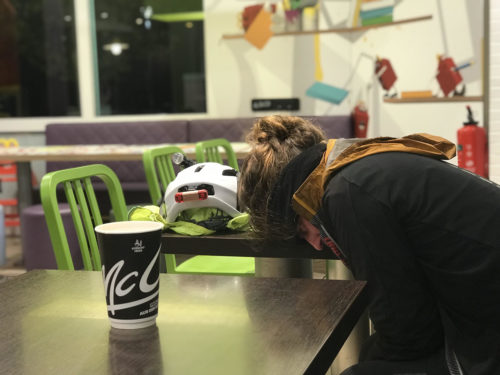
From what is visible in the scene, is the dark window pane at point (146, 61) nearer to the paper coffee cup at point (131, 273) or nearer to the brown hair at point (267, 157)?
the brown hair at point (267, 157)

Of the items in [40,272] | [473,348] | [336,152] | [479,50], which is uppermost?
[479,50]

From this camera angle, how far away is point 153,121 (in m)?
6.18

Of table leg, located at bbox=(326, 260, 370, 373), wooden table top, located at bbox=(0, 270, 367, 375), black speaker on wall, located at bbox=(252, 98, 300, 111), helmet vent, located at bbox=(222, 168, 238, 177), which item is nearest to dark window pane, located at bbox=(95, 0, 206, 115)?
black speaker on wall, located at bbox=(252, 98, 300, 111)

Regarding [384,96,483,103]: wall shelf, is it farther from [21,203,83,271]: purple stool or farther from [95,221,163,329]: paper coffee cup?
[95,221,163,329]: paper coffee cup

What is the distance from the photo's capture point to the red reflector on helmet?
76.0 inches

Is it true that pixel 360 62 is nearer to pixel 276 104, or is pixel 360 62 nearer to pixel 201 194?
pixel 276 104

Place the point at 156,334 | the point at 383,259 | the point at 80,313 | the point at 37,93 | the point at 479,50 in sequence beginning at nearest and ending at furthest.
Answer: the point at 156,334
the point at 80,313
the point at 383,259
the point at 479,50
the point at 37,93

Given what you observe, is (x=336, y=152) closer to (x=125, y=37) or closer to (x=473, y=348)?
(x=473, y=348)

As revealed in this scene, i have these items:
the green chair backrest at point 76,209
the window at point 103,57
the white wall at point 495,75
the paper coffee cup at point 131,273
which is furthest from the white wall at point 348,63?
the paper coffee cup at point 131,273

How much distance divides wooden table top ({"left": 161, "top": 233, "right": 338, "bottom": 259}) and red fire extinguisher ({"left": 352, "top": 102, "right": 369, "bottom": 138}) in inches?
159

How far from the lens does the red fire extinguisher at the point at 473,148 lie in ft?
12.1

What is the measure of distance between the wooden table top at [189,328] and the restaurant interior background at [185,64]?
4404mm

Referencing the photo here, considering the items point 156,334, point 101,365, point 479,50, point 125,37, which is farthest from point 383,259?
point 125,37

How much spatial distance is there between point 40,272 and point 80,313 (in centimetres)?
33
